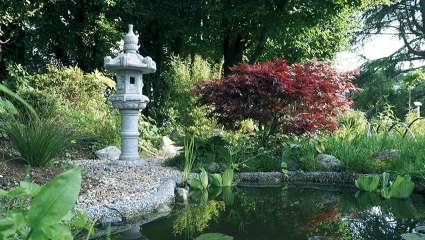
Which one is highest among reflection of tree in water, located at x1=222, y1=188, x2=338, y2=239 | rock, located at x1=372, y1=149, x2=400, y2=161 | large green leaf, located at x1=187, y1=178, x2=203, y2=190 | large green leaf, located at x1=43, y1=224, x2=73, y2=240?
large green leaf, located at x1=43, y1=224, x2=73, y2=240

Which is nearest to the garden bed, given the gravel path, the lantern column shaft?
the gravel path

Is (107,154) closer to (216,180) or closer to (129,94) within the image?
(129,94)

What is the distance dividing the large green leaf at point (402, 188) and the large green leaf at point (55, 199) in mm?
4261

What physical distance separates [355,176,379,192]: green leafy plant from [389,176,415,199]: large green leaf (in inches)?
7.7

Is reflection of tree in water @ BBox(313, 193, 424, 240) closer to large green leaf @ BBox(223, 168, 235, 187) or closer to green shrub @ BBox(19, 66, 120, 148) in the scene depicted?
large green leaf @ BBox(223, 168, 235, 187)

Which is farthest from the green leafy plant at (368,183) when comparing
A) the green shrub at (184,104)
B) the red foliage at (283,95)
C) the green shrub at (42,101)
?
the green shrub at (42,101)

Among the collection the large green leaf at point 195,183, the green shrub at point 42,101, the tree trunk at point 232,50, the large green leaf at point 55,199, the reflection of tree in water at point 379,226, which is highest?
the tree trunk at point 232,50

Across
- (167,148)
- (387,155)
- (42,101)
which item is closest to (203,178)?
(387,155)

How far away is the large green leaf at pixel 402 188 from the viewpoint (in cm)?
447

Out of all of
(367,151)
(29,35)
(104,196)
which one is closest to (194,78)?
(29,35)

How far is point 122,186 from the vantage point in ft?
13.8

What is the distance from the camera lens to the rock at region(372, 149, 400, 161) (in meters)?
5.61

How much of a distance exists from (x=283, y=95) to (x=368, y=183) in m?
1.70

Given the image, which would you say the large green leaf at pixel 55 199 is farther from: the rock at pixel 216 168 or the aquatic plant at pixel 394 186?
the rock at pixel 216 168
